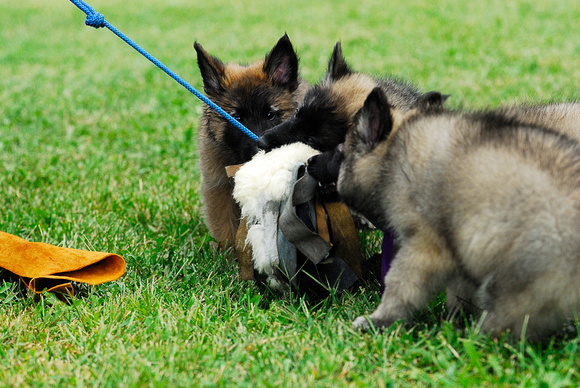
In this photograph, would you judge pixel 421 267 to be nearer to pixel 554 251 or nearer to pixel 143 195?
pixel 554 251

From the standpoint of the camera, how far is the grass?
85.1 inches

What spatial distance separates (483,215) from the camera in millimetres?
2113

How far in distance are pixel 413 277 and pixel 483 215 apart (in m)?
0.35

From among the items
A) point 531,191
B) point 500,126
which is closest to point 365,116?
point 500,126

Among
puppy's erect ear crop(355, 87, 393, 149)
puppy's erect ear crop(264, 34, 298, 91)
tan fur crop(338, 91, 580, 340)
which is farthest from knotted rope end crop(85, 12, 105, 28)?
tan fur crop(338, 91, 580, 340)

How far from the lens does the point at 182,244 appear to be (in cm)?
364

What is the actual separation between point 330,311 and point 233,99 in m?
1.67

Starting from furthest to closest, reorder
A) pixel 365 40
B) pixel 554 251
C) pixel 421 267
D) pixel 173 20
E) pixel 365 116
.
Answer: pixel 173 20, pixel 365 40, pixel 365 116, pixel 421 267, pixel 554 251

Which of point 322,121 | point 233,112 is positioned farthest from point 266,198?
point 233,112

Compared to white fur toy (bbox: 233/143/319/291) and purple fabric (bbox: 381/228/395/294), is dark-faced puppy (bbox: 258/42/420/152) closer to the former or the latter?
white fur toy (bbox: 233/143/319/291)

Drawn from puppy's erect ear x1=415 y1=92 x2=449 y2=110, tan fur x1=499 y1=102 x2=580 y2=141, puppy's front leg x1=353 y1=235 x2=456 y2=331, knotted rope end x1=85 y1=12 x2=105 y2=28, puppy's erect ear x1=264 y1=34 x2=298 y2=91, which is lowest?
puppy's front leg x1=353 y1=235 x2=456 y2=331

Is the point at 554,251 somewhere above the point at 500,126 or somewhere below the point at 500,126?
below

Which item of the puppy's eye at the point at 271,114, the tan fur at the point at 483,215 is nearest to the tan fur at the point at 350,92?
the puppy's eye at the point at 271,114

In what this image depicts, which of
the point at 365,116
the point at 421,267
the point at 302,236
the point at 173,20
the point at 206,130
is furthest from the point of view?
the point at 173,20
